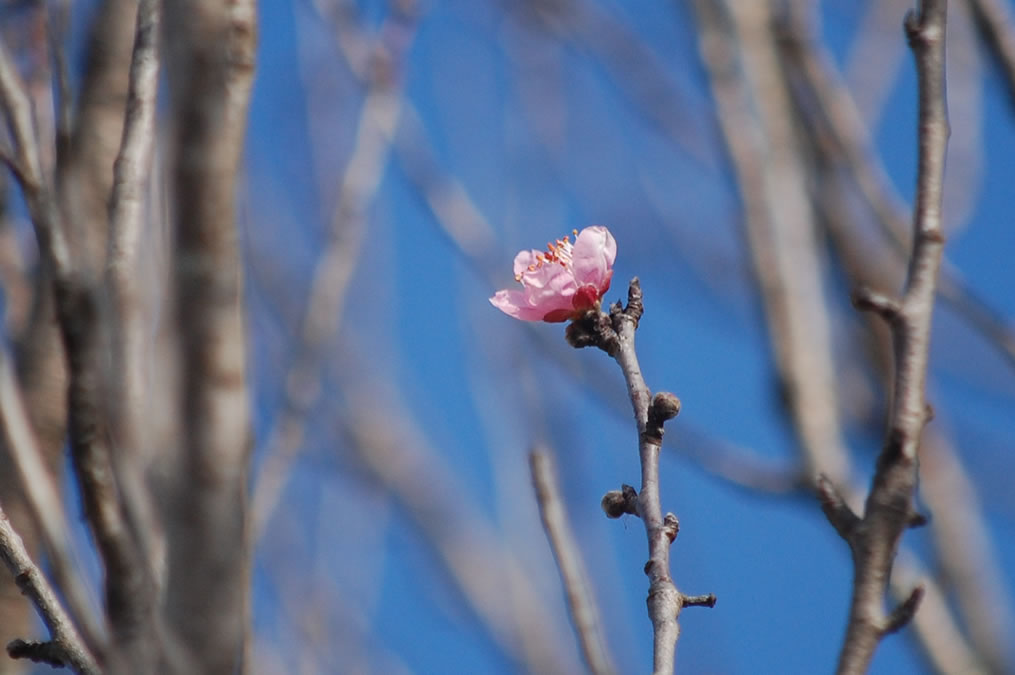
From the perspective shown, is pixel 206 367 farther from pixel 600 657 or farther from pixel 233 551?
pixel 600 657

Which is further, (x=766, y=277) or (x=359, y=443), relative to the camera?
(x=359, y=443)

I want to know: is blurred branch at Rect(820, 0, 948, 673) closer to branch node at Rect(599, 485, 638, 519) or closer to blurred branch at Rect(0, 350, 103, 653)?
branch node at Rect(599, 485, 638, 519)

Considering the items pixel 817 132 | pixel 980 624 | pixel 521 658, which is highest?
pixel 817 132

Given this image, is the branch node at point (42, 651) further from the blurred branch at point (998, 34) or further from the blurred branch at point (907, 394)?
the blurred branch at point (998, 34)

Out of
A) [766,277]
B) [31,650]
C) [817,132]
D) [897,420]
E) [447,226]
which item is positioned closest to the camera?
[897,420]

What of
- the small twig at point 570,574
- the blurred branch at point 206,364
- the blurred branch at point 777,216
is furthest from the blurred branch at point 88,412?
the blurred branch at point 777,216

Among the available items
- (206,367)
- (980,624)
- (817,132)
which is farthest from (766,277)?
(206,367)
